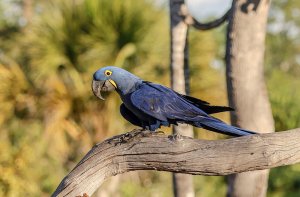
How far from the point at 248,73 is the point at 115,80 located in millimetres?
1504

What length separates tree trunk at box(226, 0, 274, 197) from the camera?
18.5 feet

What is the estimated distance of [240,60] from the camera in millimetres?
5637

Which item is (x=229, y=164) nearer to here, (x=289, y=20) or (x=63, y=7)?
(x=63, y=7)

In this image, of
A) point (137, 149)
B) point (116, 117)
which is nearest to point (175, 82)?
point (137, 149)

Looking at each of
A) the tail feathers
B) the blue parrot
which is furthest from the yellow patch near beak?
the tail feathers

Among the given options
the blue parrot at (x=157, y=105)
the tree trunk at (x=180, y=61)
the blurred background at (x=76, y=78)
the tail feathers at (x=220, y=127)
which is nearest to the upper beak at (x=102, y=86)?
the blue parrot at (x=157, y=105)

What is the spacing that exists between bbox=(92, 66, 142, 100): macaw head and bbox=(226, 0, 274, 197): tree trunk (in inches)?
51.7

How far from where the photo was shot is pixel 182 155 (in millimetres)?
4047

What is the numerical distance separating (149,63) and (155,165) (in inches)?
234

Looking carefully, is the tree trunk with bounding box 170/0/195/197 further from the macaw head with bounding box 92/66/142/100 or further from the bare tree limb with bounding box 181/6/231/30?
the macaw head with bounding box 92/66/142/100

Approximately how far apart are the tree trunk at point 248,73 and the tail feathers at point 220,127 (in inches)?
53.7

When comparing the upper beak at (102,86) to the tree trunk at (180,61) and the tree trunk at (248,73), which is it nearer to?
the tree trunk at (248,73)

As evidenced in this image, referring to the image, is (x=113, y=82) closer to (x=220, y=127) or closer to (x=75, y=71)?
(x=220, y=127)

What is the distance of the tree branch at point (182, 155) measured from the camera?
13.1 feet
